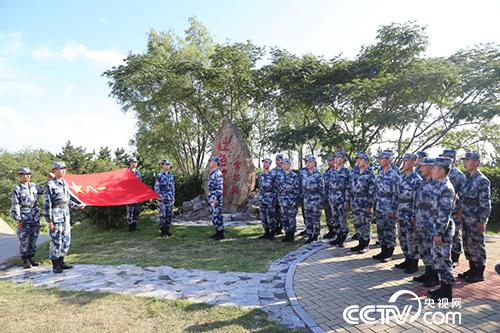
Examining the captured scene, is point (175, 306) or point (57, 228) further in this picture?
point (57, 228)

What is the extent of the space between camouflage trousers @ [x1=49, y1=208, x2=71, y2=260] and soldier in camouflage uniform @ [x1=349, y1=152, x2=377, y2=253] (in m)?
5.40

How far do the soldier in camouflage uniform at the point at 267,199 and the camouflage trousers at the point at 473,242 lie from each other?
3.92 metres

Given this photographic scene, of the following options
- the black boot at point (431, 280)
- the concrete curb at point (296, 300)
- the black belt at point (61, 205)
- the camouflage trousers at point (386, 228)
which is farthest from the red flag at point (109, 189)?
the black boot at point (431, 280)

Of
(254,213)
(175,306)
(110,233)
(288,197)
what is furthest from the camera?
(254,213)

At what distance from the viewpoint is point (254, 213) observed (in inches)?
408

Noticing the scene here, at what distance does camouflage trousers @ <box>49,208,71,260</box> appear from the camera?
5.87 m

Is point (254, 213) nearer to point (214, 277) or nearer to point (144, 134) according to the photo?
point (214, 277)

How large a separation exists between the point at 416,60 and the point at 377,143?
10.1ft

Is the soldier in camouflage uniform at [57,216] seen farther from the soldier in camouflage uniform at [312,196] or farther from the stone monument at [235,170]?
the stone monument at [235,170]

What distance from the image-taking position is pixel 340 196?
7.06m

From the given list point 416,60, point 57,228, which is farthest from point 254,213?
point 416,60

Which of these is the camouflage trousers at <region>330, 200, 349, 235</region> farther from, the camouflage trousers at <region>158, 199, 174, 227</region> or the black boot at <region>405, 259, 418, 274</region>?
the camouflage trousers at <region>158, 199, 174, 227</region>

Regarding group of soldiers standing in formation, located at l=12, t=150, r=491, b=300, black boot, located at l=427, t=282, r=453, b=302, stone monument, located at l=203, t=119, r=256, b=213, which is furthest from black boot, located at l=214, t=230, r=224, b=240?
black boot, located at l=427, t=282, r=453, b=302

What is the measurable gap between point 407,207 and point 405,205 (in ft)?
0.14
